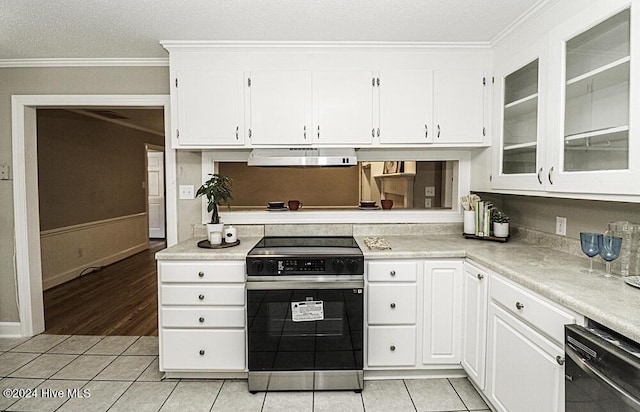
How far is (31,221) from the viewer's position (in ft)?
10.6

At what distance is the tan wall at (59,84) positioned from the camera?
309cm

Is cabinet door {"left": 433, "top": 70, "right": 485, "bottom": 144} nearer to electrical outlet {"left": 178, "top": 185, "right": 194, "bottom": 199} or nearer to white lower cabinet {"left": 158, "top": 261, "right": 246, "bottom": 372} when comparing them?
white lower cabinet {"left": 158, "top": 261, "right": 246, "bottom": 372}

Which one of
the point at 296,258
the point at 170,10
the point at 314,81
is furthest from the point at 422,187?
the point at 170,10

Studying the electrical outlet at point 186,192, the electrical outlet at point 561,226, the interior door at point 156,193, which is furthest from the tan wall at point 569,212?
the interior door at point 156,193

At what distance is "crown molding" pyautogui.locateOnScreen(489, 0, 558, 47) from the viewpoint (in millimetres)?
2065

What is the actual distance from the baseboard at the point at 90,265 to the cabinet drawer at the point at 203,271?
10.4ft

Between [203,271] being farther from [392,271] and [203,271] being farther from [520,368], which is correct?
[520,368]

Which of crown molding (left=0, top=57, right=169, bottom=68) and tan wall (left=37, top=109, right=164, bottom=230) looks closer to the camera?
crown molding (left=0, top=57, right=169, bottom=68)

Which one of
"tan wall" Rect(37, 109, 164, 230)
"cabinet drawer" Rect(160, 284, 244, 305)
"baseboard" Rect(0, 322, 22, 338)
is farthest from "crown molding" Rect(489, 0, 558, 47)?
"tan wall" Rect(37, 109, 164, 230)

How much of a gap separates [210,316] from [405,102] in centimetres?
199

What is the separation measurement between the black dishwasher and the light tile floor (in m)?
1.00

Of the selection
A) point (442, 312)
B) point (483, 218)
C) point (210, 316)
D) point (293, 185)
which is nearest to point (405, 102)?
point (483, 218)

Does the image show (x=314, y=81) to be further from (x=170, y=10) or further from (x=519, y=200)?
(x=519, y=200)

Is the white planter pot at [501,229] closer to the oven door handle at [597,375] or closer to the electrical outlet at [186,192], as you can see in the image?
the oven door handle at [597,375]
